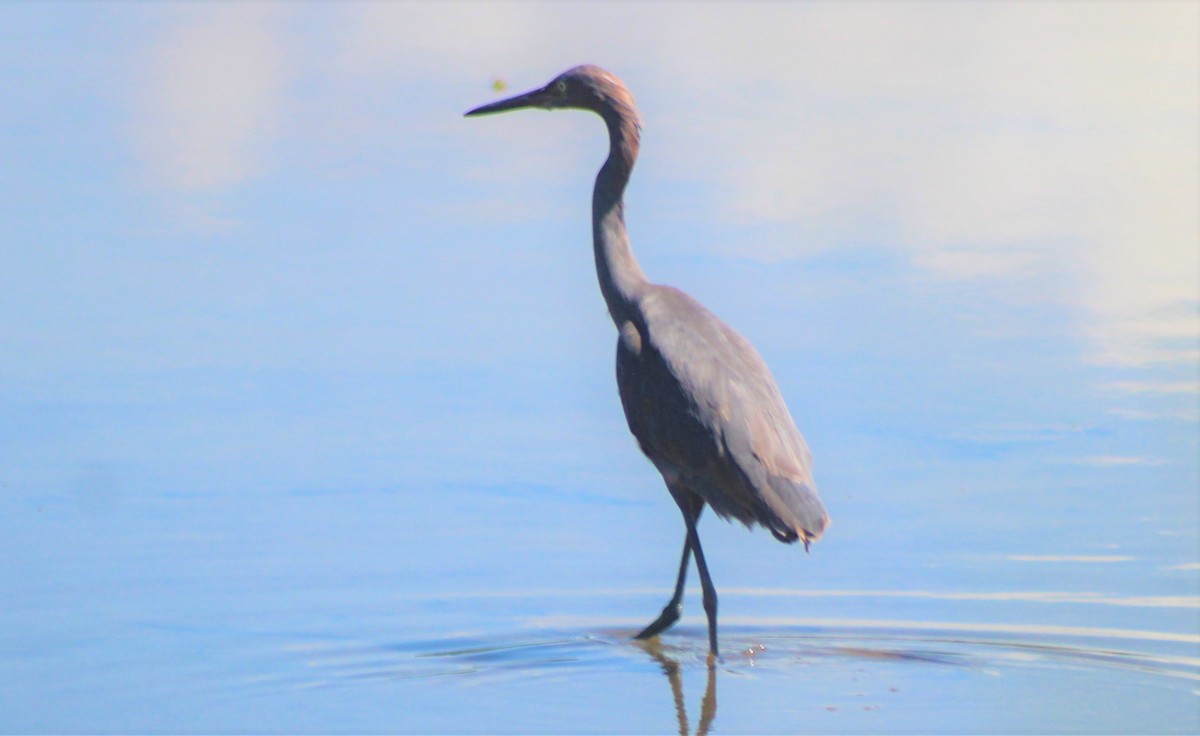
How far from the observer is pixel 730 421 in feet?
21.8

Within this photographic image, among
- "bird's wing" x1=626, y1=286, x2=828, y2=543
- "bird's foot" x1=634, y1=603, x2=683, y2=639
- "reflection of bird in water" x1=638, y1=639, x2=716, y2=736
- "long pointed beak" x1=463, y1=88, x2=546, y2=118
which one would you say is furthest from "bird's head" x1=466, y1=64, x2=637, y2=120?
"reflection of bird in water" x1=638, y1=639, x2=716, y2=736

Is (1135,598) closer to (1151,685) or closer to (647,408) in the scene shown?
(1151,685)

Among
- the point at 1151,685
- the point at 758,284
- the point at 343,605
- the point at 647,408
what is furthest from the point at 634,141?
the point at 758,284

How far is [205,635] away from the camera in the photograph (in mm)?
6590

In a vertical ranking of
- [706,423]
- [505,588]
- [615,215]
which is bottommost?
[505,588]

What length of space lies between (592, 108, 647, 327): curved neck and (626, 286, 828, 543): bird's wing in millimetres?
388

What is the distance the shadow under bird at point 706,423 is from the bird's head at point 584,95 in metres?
0.71

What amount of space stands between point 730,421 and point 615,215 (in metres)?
1.15

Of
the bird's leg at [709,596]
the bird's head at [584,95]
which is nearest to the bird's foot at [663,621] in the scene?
the bird's leg at [709,596]

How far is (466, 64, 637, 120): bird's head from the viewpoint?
7.52 m

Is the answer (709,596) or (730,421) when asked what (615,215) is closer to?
(730,421)

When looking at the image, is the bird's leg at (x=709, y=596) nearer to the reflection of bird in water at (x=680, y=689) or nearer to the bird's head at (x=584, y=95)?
the reflection of bird in water at (x=680, y=689)

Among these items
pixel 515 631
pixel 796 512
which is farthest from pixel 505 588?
pixel 796 512

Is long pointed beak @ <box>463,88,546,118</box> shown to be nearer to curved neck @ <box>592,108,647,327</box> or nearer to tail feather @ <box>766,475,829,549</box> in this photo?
curved neck @ <box>592,108,647,327</box>
